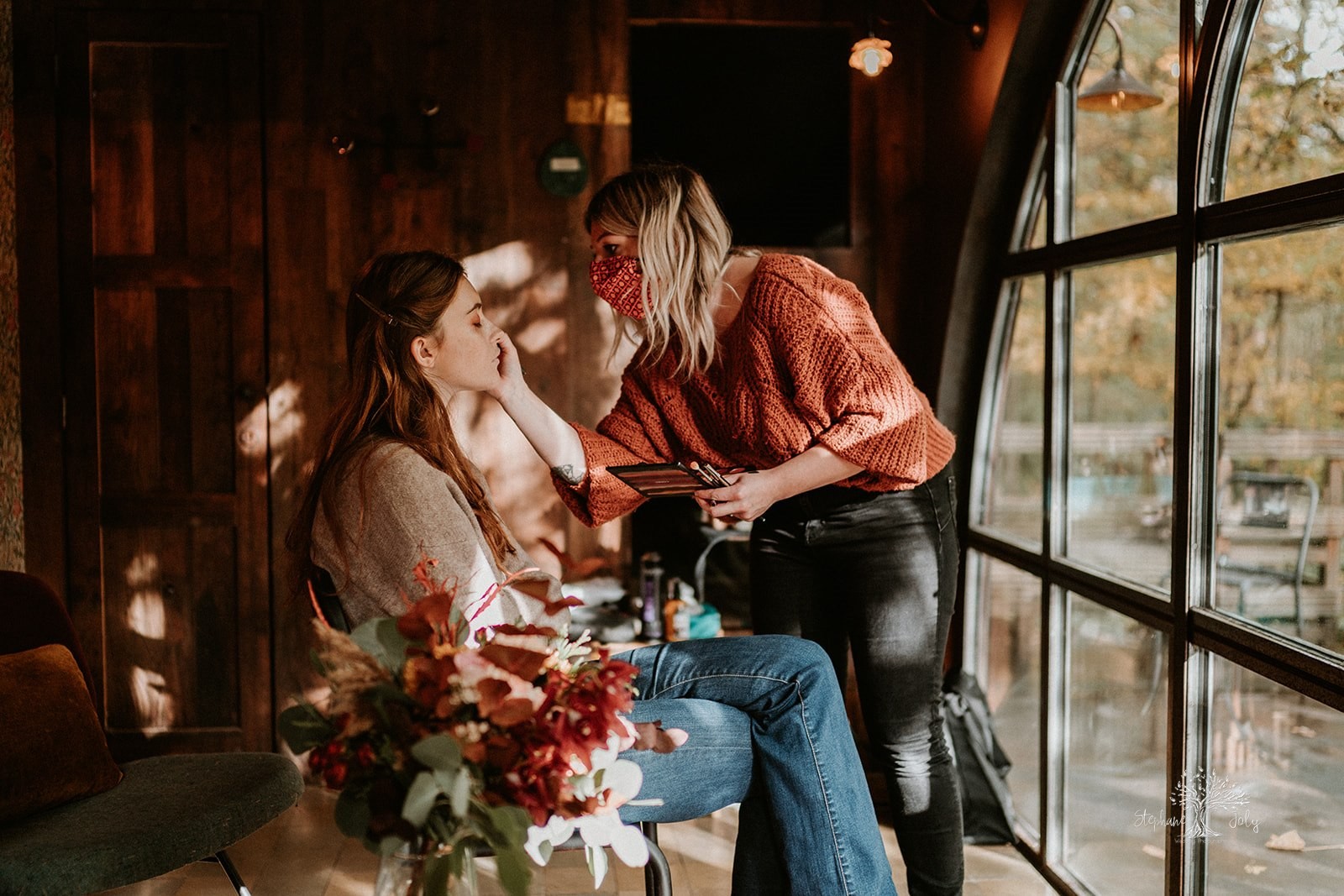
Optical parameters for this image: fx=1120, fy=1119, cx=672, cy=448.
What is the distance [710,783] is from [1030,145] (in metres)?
2.12

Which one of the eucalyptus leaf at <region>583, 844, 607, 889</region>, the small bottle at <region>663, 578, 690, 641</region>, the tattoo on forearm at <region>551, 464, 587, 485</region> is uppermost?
the tattoo on forearm at <region>551, 464, 587, 485</region>

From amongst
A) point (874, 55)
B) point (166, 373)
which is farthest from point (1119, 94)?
point (166, 373)

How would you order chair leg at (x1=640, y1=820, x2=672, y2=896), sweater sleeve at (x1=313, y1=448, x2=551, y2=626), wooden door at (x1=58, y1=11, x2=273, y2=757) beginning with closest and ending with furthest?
chair leg at (x1=640, y1=820, x2=672, y2=896)
sweater sleeve at (x1=313, y1=448, x2=551, y2=626)
wooden door at (x1=58, y1=11, x2=273, y2=757)

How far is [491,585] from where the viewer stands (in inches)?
56.3

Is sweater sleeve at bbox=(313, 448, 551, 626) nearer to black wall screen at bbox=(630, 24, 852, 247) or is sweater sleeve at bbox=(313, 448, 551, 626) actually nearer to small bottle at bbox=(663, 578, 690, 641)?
small bottle at bbox=(663, 578, 690, 641)

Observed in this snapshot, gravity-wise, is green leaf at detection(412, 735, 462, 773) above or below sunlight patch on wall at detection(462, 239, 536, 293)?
below

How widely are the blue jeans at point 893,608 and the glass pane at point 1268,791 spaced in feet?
1.60

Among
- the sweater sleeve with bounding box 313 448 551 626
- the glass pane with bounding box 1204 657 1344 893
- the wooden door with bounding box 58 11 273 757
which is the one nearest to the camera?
the sweater sleeve with bounding box 313 448 551 626

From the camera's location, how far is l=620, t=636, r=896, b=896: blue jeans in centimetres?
140

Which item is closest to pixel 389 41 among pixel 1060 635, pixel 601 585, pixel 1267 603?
pixel 601 585

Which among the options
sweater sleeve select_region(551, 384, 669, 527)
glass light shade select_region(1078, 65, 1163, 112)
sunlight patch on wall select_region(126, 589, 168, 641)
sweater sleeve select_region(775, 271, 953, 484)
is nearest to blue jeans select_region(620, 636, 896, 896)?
sweater sleeve select_region(775, 271, 953, 484)

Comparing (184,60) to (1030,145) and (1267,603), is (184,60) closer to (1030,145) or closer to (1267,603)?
(1030,145)

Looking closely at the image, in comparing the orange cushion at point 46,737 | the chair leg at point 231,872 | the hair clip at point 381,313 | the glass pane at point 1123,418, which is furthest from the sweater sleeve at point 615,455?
the glass pane at point 1123,418

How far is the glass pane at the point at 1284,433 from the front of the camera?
1788 mm
